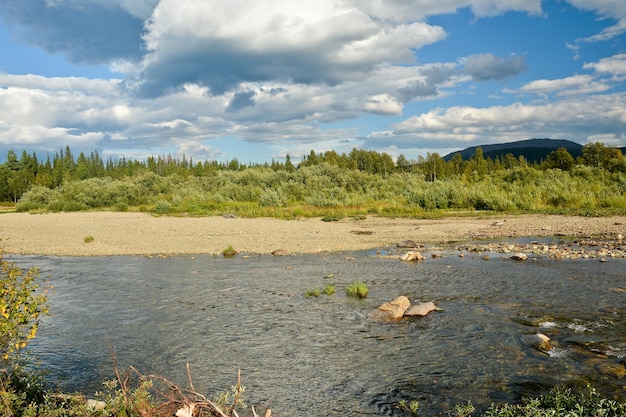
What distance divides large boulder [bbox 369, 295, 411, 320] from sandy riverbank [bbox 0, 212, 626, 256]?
11339 millimetres

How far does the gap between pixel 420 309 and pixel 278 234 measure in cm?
1857

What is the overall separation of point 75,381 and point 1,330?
2.59 m

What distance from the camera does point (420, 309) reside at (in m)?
11.6

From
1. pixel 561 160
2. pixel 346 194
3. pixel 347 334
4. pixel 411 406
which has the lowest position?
pixel 347 334

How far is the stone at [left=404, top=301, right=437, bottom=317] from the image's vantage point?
37.6ft

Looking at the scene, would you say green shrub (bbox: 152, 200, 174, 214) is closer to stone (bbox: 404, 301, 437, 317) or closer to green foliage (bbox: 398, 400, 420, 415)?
stone (bbox: 404, 301, 437, 317)

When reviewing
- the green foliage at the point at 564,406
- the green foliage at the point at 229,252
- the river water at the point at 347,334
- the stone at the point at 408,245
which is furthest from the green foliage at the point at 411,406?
the stone at the point at 408,245

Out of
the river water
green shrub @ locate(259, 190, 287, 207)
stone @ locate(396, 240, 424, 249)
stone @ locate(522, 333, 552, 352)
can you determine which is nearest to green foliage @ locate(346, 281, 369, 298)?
the river water

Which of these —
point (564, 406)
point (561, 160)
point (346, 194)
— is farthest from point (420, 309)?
point (561, 160)

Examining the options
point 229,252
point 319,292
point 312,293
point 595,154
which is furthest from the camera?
point 595,154

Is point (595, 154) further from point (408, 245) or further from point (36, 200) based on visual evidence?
point (36, 200)

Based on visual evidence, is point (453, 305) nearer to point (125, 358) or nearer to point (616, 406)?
point (616, 406)

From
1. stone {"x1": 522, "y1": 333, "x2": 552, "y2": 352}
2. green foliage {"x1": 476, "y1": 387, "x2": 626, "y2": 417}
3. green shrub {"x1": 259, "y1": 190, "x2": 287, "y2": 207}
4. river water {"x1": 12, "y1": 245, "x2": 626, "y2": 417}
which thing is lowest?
river water {"x1": 12, "y1": 245, "x2": 626, "y2": 417}

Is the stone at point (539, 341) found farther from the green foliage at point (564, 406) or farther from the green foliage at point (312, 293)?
the green foliage at point (312, 293)
